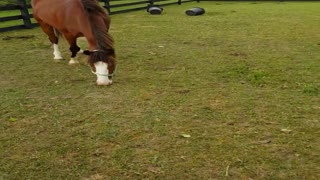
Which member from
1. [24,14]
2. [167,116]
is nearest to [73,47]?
[167,116]

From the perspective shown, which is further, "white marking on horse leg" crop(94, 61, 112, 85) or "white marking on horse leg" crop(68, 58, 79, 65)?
"white marking on horse leg" crop(68, 58, 79, 65)

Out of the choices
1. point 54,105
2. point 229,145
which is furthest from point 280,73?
point 54,105

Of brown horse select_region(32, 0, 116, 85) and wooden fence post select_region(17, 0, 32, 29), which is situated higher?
brown horse select_region(32, 0, 116, 85)

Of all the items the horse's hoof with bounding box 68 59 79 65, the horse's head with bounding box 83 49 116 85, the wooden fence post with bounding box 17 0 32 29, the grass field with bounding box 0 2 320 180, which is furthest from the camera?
the wooden fence post with bounding box 17 0 32 29

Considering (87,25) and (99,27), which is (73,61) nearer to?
(87,25)

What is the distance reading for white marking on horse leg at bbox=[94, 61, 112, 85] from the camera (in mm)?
4284

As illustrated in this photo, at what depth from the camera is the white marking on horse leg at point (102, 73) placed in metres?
4.28

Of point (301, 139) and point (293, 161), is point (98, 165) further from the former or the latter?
point (301, 139)

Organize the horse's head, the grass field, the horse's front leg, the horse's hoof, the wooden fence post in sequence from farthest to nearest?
the wooden fence post
the horse's hoof
the horse's front leg
the horse's head
the grass field

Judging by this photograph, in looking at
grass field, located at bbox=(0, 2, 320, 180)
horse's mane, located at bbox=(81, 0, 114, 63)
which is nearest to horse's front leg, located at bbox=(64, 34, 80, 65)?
grass field, located at bbox=(0, 2, 320, 180)

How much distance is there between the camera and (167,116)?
11.5 ft

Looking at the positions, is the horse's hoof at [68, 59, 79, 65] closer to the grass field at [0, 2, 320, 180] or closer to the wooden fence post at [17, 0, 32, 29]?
the grass field at [0, 2, 320, 180]

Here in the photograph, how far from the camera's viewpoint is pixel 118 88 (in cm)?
443

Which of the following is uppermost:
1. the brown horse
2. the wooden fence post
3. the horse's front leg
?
the brown horse
